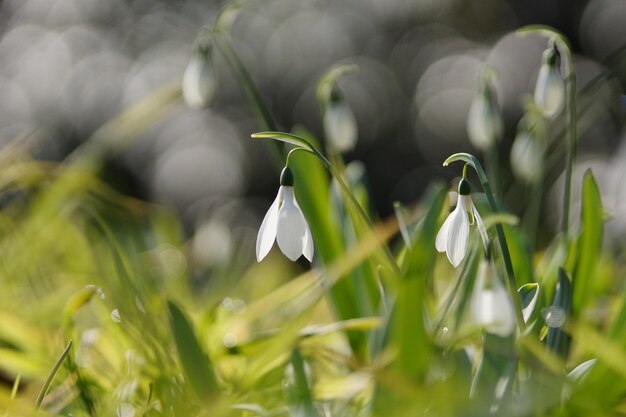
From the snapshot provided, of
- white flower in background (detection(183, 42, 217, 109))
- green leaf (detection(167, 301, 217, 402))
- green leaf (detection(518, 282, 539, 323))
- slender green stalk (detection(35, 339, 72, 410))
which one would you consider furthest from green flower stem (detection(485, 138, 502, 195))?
slender green stalk (detection(35, 339, 72, 410))

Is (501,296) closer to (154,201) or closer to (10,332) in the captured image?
(10,332)

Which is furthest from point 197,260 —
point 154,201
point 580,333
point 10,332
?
point 154,201

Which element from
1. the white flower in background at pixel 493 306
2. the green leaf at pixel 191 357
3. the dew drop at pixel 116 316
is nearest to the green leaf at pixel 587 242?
the white flower in background at pixel 493 306

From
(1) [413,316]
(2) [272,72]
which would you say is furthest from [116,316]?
(2) [272,72]

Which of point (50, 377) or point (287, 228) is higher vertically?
point (287, 228)

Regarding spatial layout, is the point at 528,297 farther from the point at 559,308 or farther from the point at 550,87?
the point at 550,87

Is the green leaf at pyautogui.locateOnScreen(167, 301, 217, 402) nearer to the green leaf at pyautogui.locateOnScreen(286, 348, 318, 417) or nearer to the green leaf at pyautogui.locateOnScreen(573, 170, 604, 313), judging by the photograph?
the green leaf at pyautogui.locateOnScreen(286, 348, 318, 417)
